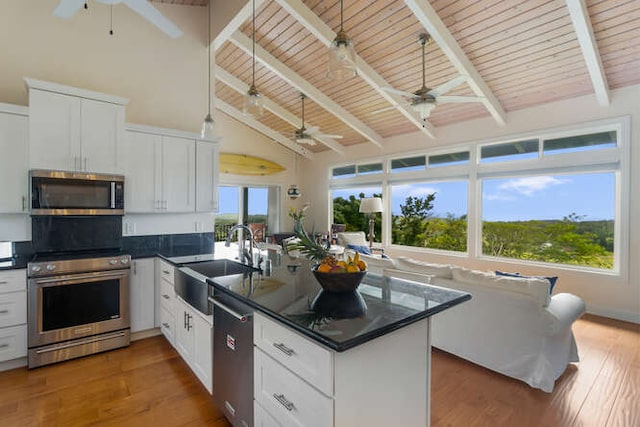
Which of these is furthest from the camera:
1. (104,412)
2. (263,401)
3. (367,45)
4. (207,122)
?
(367,45)

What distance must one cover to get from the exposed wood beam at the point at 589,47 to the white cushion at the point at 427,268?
2890 millimetres

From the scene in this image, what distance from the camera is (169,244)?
3.92 meters

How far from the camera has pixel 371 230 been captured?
695cm

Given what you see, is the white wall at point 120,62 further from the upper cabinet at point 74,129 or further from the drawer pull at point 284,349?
the drawer pull at point 284,349

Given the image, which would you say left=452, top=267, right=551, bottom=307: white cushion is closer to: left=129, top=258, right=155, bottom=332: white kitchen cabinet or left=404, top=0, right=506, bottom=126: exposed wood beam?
left=404, top=0, right=506, bottom=126: exposed wood beam

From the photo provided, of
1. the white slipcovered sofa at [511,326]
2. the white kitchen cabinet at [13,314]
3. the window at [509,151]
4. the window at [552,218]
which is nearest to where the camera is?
the white slipcovered sofa at [511,326]

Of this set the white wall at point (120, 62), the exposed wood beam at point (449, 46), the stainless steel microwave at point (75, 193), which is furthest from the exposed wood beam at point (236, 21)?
the stainless steel microwave at point (75, 193)

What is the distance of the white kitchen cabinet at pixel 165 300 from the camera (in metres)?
2.88

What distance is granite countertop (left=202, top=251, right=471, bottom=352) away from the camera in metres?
1.19

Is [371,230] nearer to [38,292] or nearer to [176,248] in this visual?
[176,248]

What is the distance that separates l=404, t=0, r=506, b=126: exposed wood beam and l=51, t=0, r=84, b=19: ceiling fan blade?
309 cm

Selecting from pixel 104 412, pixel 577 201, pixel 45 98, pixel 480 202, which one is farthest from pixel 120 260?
pixel 577 201

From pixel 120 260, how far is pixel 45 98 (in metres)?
1.59

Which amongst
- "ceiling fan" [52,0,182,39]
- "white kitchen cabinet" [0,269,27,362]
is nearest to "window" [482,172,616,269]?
"ceiling fan" [52,0,182,39]
